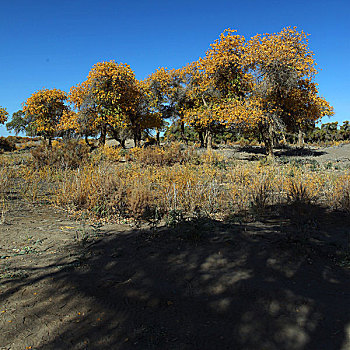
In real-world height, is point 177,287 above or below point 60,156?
below

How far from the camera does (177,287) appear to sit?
2803 millimetres

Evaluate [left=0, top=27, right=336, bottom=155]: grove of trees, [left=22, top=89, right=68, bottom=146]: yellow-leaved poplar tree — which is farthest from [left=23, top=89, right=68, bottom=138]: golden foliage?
[left=0, top=27, right=336, bottom=155]: grove of trees

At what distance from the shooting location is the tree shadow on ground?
2.12 metres

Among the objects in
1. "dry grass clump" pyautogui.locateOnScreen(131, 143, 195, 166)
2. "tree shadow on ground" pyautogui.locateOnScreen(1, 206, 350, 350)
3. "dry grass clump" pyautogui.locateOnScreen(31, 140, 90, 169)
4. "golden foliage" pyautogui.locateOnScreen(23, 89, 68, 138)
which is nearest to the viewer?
"tree shadow on ground" pyautogui.locateOnScreen(1, 206, 350, 350)

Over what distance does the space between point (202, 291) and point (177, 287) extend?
0.24m

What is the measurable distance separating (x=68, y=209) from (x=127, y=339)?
13.1 feet

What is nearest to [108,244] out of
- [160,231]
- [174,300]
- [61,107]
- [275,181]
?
[160,231]

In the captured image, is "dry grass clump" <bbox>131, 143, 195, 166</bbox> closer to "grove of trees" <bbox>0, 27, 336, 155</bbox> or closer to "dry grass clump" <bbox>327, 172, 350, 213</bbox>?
"grove of trees" <bbox>0, 27, 336, 155</bbox>

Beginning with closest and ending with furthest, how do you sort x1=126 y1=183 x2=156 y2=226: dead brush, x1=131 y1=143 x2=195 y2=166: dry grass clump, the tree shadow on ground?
the tree shadow on ground → x1=126 y1=183 x2=156 y2=226: dead brush → x1=131 y1=143 x2=195 y2=166: dry grass clump

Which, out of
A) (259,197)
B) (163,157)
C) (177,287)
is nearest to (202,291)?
(177,287)

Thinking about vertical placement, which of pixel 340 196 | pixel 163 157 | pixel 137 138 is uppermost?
pixel 137 138

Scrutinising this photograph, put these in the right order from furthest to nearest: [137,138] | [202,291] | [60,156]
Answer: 1. [137,138]
2. [60,156]
3. [202,291]

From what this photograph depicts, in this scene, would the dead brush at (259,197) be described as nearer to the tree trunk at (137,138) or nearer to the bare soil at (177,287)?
the bare soil at (177,287)

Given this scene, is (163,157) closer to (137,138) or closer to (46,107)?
(137,138)
